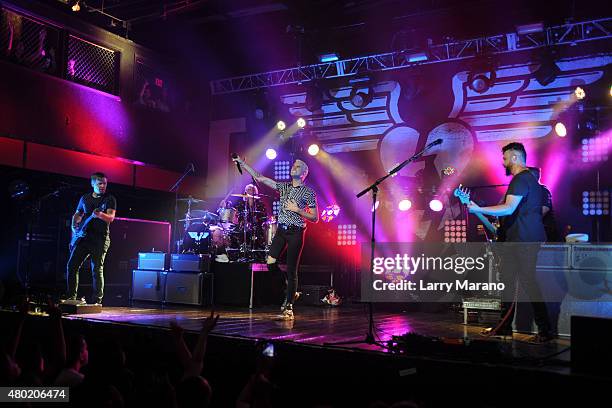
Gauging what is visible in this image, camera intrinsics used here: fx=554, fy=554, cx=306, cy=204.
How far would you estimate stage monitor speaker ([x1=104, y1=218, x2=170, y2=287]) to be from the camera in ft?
39.4

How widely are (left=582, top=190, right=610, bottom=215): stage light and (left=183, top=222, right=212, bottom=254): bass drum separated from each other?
7.07 meters

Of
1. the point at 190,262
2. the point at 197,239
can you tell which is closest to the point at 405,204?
the point at 197,239

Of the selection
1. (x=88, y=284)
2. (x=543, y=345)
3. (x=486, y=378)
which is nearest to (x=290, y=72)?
(x=88, y=284)

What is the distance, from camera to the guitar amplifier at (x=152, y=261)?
409 inches

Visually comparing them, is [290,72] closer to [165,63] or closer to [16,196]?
[165,63]

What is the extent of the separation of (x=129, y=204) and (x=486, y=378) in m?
10.3

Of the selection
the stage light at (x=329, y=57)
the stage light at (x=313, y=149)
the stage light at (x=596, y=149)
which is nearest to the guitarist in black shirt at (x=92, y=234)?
the stage light at (x=329, y=57)

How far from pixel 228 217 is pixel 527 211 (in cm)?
647

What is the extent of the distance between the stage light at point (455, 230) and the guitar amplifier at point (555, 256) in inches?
175

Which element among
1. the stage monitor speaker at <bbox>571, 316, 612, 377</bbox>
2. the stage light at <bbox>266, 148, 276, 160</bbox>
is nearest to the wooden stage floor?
the stage monitor speaker at <bbox>571, 316, 612, 377</bbox>

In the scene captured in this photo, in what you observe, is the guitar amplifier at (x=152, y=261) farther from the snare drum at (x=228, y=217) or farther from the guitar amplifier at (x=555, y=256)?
the guitar amplifier at (x=555, y=256)

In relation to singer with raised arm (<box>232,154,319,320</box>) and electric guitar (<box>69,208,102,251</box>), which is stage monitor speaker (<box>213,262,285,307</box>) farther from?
electric guitar (<box>69,208,102,251</box>)

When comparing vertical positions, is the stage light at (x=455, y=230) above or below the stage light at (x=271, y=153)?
below

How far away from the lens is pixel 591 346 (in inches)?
147
